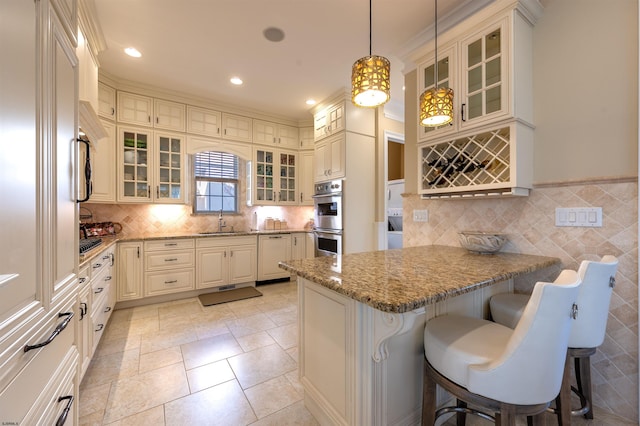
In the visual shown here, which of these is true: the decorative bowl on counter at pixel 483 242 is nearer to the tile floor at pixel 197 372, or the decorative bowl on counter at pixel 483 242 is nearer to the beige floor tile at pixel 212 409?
the tile floor at pixel 197 372

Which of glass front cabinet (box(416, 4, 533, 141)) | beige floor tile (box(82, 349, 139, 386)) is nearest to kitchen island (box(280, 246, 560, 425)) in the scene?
glass front cabinet (box(416, 4, 533, 141))

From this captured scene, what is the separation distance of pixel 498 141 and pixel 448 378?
1.61 m

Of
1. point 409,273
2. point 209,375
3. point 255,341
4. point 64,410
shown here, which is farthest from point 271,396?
point 409,273

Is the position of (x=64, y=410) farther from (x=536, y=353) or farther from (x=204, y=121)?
(x=204, y=121)

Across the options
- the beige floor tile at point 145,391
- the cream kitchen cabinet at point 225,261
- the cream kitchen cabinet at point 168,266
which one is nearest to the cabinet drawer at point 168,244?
the cream kitchen cabinet at point 168,266

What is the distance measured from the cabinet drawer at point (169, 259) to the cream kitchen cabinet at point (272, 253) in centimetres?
100

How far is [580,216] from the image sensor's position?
63.0 inches

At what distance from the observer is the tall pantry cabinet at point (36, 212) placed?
0.64 m

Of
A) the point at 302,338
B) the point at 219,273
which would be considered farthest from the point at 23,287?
the point at 219,273

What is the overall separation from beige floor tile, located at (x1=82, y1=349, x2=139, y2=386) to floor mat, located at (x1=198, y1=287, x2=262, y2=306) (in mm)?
1180

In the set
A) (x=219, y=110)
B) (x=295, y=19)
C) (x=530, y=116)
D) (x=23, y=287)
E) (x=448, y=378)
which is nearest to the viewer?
(x=23, y=287)

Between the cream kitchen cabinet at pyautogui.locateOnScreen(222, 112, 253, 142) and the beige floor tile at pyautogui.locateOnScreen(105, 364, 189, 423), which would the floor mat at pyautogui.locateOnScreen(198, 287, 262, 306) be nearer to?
the beige floor tile at pyautogui.locateOnScreen(105, 364, 189, 423)

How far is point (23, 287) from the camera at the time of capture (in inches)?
27.9

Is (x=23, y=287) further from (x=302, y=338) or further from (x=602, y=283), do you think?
(x=602, y=283)
